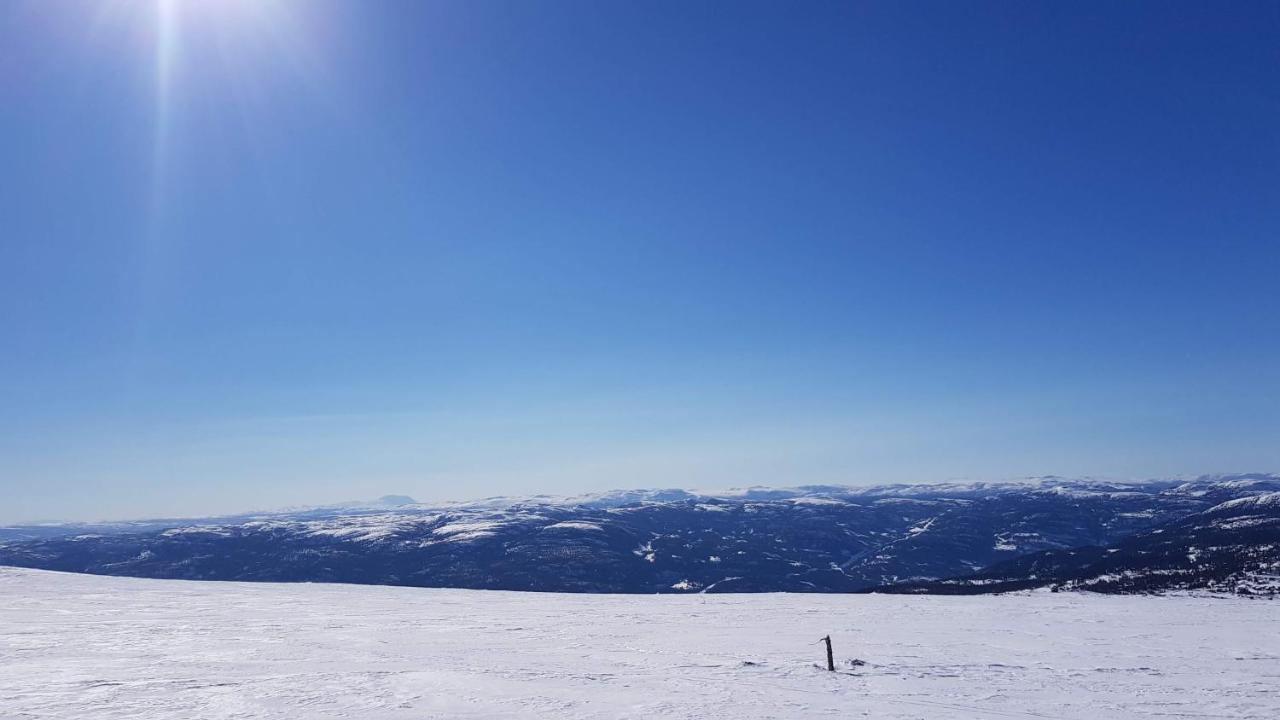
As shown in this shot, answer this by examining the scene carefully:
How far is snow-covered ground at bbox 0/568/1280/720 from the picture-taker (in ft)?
64.1

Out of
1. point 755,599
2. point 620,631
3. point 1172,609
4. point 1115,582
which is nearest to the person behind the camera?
point 620,631

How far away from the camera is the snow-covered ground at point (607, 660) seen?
19.5 m

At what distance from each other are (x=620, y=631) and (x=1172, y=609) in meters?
41.5

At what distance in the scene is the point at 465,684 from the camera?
71.4 feet

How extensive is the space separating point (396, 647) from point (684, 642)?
1325 centimetres

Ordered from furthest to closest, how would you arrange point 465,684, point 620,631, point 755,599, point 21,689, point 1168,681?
point 755,599, point 620,631, point 1168,681, point 465,684, point 21,689

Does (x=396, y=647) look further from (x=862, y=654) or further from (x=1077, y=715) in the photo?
(x=1077, y=715)

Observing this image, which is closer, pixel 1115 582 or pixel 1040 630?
pixel 1040 630

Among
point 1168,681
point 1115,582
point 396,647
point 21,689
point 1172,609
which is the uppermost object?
point 21,689

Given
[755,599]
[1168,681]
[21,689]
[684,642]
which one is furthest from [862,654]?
[21,689]

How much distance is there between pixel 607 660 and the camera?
2662 cm

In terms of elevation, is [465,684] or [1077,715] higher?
[465,684]

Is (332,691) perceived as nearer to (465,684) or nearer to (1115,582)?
(465,684)

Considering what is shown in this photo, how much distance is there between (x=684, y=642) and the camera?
1240 inches
